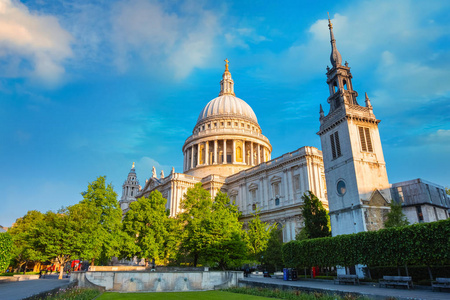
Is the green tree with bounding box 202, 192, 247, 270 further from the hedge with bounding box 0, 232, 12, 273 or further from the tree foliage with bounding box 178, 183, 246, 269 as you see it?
the hedge with bounding box 0, 232, 12, 273

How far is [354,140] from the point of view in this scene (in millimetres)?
34656

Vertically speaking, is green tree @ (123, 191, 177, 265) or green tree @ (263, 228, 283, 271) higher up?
green tree @ (123, 191, 177, 265)

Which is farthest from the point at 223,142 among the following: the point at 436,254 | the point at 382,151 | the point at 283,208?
the point at 436,254

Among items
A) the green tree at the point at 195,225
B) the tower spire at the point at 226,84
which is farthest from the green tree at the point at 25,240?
the tower spire at the point at 226,84

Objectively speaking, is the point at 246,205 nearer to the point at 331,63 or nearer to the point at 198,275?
the point at 331,63

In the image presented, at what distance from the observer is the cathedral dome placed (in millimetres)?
88731

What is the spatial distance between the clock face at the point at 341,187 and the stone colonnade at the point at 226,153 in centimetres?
4345

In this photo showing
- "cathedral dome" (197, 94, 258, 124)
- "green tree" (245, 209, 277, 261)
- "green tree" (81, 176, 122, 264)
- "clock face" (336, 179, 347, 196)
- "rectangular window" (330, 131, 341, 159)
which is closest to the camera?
"clock face" (336, 179, 347, 196)

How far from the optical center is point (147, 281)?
23953mm

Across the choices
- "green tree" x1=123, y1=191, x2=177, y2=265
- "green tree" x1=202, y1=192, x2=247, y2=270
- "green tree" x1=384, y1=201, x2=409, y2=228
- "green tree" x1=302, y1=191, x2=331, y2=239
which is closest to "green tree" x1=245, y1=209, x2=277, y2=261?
"green tree" x1=202, y1=192, x2=247, y2=270

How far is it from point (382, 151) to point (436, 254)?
710 inches

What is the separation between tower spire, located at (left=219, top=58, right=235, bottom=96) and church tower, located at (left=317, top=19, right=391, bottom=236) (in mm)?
63941

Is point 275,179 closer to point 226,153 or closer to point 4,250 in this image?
point 226,153

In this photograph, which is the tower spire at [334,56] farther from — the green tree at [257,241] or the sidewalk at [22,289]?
the sidewalk at [22,289]
